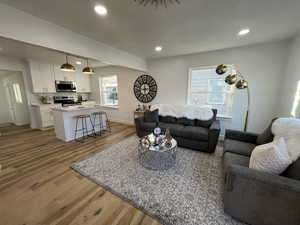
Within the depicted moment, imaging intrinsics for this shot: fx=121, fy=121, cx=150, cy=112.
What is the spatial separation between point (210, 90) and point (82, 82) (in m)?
5.75

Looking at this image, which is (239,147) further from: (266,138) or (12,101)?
(12,101)

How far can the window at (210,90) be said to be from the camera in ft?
11.8

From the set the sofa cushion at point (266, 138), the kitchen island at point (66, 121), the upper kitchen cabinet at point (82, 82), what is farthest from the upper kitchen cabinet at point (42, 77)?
the sofa cushion at point (266, 138)

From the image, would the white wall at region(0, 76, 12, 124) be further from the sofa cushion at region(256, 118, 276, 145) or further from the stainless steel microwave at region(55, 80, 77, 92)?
the sofa cushion at region(256, 118, 276, 145)

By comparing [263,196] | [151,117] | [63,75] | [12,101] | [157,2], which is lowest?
[263,196]

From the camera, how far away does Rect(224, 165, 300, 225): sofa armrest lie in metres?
1.11

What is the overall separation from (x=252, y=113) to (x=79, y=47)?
4.47 meters

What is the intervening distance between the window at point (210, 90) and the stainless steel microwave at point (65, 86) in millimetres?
5101

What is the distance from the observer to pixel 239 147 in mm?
2123

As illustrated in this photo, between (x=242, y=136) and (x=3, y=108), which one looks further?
(x=3, y=108)

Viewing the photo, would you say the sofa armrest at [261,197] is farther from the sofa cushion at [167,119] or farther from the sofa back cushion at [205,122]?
the sofa cushion at [167,119]

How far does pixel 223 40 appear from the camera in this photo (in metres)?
2.73

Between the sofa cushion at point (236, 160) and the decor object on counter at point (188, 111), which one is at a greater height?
the decor object on counter at point (188, 111)

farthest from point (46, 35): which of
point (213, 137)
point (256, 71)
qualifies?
point (256, 71)
